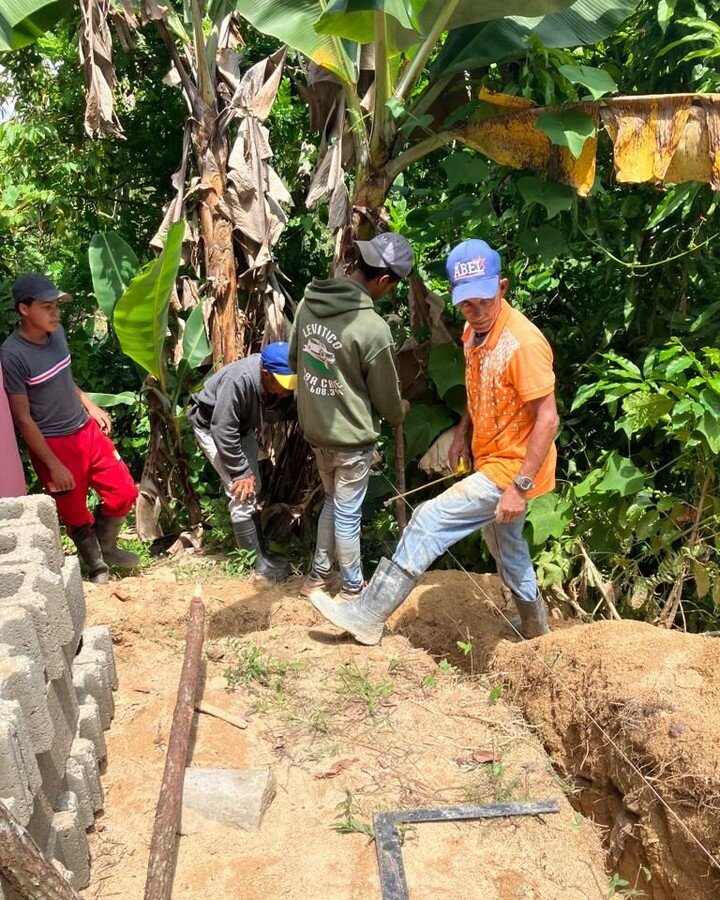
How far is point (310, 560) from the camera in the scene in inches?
229

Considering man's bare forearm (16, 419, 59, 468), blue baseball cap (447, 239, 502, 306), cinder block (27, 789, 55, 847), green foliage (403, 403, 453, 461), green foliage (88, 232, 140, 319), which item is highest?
blue baseball cap (447, 239, 502, 306)

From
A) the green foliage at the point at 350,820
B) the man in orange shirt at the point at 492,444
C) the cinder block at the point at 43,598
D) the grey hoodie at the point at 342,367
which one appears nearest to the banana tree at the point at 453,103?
the grey hoodie at the point at 342,367

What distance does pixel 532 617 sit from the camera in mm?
4379

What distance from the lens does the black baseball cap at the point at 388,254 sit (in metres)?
4.32

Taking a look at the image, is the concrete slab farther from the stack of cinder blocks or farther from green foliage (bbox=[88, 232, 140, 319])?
green foliage (bbox=[88, 232, 140, 319])

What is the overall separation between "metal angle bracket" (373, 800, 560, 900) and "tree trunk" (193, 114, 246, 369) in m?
3.41

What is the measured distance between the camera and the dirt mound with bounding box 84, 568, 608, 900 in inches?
118

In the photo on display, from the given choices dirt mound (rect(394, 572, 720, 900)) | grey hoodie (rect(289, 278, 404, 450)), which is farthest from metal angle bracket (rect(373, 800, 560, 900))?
grey hoodie (rect(289, 278, 404, 450))

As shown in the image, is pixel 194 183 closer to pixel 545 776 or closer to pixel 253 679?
pixel 253 679

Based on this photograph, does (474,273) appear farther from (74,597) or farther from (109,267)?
(109,267)

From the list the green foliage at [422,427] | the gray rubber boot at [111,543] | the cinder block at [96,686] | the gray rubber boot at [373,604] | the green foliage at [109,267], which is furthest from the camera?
the green foliage at [109,267]

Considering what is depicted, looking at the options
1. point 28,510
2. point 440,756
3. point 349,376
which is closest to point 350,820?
point 440,756

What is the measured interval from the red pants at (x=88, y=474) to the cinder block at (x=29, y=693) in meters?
2.74

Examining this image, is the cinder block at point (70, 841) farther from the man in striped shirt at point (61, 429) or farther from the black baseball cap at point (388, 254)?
the black baseball cap at point (388, 254)
